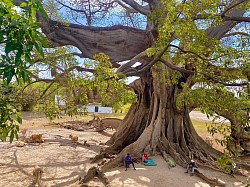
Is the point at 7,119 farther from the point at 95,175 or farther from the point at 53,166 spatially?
the point at 53,166

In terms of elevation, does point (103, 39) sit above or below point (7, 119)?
above

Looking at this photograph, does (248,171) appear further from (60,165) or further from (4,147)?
(4,147)

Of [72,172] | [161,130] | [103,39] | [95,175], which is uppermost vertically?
[103,39]

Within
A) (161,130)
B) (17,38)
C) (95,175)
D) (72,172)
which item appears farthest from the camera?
(161,130)

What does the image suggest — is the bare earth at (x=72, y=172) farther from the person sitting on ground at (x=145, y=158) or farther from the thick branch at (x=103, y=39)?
the thick branch at (x=103, y=39)

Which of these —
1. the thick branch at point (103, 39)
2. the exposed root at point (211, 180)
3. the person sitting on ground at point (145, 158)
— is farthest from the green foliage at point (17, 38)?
the thick branch at point (103, 39)

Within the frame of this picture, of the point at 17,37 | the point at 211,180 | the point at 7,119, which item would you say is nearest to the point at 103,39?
the point at 211,180

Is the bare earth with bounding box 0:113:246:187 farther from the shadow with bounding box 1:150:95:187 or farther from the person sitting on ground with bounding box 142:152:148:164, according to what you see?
the person sitting on ground with bounding box 142:152:148:164

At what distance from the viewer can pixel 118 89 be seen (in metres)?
3.11

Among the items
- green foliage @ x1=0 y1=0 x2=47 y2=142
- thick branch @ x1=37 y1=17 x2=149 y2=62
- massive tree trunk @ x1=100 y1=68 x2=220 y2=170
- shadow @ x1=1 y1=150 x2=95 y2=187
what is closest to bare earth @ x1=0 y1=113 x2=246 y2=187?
shadow @ x1=1 y1=150 x2=95 y2=187

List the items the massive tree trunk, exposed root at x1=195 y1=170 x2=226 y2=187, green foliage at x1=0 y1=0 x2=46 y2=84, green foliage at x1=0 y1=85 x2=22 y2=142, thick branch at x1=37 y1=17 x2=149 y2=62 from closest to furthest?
green foliage at x1=0 y1=0 x2=46 y2=84, green foliage at x1=0 y1=85 x2=22 y2=142, exposed root at x1=195 y1=170 x2=226 y2=187, the massive tree trunk, thick branch at x1=37 y1=17 x2=149 y2=62

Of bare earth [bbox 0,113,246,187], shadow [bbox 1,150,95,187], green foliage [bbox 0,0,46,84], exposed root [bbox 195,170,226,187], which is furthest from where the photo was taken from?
shadow [bbox 1,150,95,187]

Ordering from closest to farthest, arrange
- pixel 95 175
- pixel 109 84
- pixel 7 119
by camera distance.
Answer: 1. pixel 7 119
2. pixel 109 84
3. pixel 95 175

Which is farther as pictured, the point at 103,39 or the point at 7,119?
the point at 103,39
